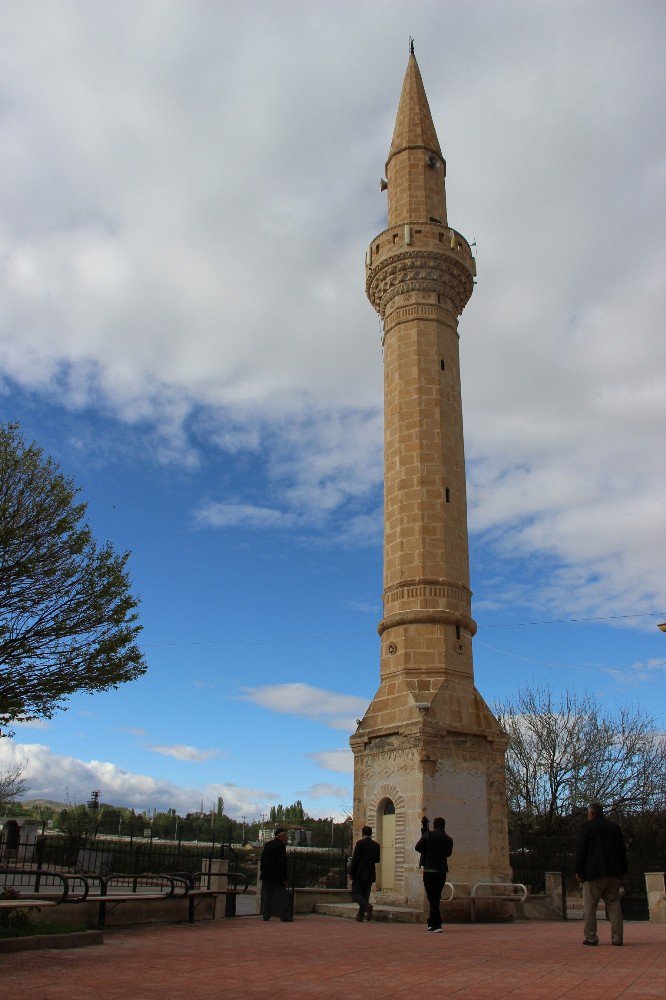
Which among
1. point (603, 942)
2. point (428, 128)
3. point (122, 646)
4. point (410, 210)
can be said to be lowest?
point (603, 942)

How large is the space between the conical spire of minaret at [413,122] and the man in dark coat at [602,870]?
2137 cm

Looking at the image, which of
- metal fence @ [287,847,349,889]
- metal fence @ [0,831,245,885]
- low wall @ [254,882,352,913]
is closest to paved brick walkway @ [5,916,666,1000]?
metal fence @ [0,831,245,885]

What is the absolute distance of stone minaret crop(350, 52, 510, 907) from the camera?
59.0 feet

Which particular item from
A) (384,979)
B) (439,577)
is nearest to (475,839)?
(439,577)

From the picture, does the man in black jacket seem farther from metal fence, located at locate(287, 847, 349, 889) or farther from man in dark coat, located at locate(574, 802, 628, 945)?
metal fence, located at locate(287, 847, 349, 889)

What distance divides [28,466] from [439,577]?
33.0ft

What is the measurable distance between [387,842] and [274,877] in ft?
16.9

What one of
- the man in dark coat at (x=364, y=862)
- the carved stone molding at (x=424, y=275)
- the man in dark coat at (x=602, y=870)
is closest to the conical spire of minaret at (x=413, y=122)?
the carved stone molding at (x=424, y=275)

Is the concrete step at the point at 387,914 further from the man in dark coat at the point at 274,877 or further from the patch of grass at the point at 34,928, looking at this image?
the patch of grass at the point at 34,928

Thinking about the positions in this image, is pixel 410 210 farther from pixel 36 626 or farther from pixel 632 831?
pixel 632 831

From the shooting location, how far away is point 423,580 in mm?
20047

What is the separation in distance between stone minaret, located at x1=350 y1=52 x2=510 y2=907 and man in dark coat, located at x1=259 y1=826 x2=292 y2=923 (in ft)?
13.1

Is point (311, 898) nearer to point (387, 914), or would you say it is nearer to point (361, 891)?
point (387, 914)

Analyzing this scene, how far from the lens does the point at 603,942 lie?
408 inches
